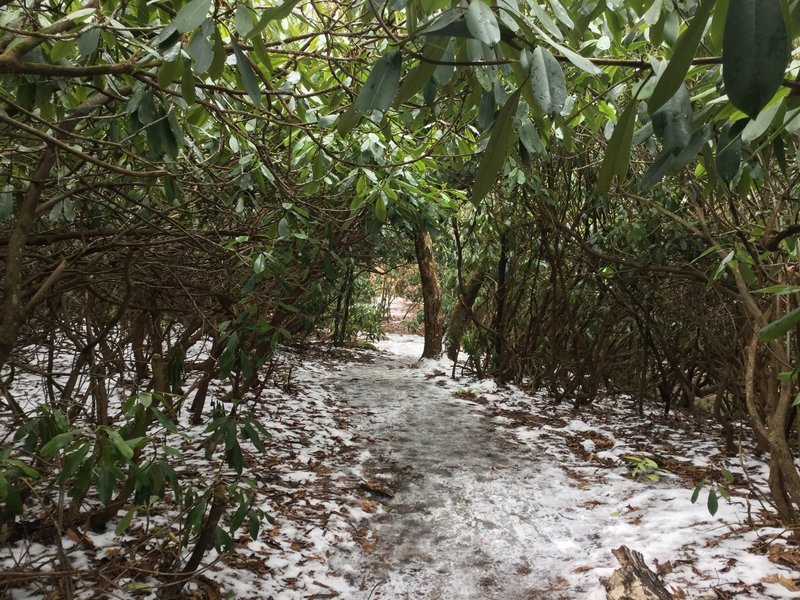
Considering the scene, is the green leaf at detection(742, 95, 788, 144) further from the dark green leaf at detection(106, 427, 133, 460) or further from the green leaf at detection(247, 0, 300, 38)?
the dark green leaf at detection(106, 427, 133, 460)

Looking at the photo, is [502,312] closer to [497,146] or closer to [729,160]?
[729,160]

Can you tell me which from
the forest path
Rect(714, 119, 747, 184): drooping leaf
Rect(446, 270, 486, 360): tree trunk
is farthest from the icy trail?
Rect(714, 119, 747, 184): drooping leaf

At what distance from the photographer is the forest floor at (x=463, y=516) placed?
248 centimetres

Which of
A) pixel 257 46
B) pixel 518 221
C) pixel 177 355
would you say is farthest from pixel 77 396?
pixel 518 221

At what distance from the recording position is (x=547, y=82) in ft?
2.82

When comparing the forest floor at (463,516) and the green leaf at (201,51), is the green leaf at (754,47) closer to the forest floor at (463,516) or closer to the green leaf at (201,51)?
the green leaf at (201,51)

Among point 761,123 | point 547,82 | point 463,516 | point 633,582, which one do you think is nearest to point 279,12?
point 547,82

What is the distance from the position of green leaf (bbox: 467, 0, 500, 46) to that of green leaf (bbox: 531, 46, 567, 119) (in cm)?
14

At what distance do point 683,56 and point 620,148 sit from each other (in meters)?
0.24

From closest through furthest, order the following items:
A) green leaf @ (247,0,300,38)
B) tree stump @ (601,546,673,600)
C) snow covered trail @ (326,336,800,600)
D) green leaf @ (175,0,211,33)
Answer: green leaf @ (247,0,300,38) → green leaf @ (175,0,211,33) → tree stump @ (601,546,673,600) → snow covered trail @ (326,336,800,600)

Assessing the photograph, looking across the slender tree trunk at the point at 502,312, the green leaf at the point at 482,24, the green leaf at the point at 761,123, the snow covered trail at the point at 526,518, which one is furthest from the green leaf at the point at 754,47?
the slender tree trunk at the point at 502,312

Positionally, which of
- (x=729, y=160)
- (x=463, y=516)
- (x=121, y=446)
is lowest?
(x=463, y=516)

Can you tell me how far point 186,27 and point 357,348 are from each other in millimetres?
10922

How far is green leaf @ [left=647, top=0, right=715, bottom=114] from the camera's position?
0.64 metres
